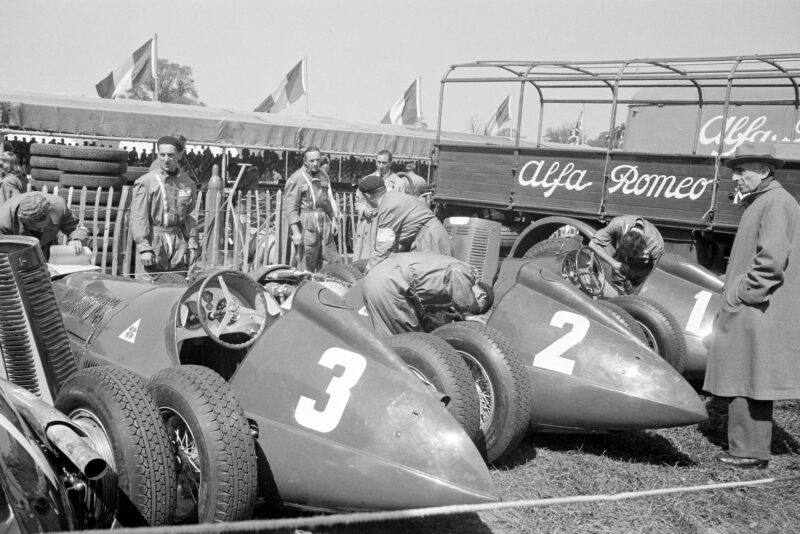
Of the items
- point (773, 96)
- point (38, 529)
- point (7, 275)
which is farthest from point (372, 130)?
point (38, 529)

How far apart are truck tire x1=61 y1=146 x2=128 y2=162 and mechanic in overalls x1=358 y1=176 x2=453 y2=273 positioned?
4712mm

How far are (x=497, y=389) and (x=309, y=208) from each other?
17.7 ft

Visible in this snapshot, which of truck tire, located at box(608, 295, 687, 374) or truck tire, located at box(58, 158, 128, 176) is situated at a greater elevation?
truck tire, located at box(58, 158, 128, 176)

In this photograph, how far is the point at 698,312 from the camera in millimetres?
6438

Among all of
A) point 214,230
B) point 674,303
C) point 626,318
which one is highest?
point 626,318

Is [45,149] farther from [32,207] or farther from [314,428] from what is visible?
[314,428]

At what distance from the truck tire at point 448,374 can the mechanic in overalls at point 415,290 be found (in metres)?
0.74

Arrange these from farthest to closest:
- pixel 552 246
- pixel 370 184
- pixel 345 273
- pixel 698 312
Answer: pixel 552 246 → pixel 345 273 → pixel 370 184 → pixel 698 312

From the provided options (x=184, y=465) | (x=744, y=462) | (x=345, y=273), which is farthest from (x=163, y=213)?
(x=744, y=462)

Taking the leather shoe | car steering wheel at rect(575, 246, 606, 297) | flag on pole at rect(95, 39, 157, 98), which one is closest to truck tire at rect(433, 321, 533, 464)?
the leather shoe

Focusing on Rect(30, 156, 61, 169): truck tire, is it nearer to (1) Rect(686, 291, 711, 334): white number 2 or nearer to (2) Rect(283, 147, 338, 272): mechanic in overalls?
(2) Rect(283, 147, 338, 272): mechanic in overalls

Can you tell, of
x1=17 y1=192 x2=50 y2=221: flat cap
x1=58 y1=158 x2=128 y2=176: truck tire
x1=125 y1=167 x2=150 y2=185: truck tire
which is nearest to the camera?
x1=17 y1=192 x2=50 y2=221: flat cap

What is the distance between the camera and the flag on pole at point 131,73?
19.0 meters

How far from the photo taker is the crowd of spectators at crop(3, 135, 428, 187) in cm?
1380
